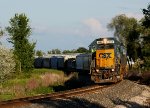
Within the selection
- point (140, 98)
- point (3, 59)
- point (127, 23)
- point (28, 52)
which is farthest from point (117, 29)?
point (140, 98)

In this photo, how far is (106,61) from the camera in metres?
33.0

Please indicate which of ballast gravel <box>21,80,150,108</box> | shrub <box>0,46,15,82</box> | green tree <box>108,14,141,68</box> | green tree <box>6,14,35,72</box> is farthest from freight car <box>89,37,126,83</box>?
green tree <box>108,14,141,68</box>

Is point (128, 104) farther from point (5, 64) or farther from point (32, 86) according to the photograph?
point (5, 64)

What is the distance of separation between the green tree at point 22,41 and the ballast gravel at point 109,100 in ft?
107

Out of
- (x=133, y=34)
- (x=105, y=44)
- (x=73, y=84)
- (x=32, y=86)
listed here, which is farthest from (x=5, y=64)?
(x=133, y=34)

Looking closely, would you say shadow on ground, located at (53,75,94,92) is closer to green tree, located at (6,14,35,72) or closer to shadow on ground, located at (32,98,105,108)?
green tree, located at (6,14,35,72)

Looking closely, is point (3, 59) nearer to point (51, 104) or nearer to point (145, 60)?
point (145, 60)

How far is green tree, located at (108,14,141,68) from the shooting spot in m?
89.0

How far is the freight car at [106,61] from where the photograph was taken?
1277 inches

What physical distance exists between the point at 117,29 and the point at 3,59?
73374 mm

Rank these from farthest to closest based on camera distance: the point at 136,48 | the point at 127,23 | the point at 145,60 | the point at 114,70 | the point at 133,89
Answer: the point at 127,23 → the point at 136,48 → the point at 145,60 → the point at 114,70 → the point at 133,89

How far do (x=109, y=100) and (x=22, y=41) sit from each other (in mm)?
39363

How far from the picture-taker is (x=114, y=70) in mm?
32344

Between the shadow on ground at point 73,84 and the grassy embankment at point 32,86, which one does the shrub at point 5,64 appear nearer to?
the grassy embankment at point 32,86
